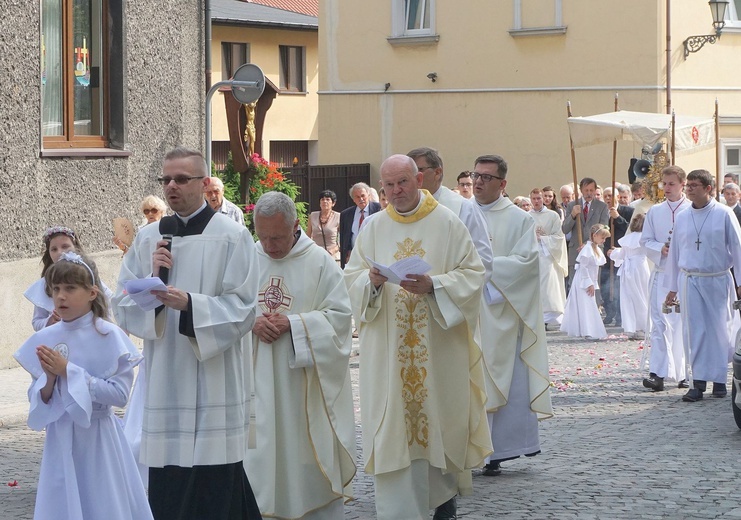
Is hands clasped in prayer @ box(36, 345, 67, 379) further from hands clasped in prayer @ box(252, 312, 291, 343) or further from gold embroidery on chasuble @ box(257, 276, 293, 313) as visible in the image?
gold embroidery on chasuble @ box(257, 276, 293, 313)

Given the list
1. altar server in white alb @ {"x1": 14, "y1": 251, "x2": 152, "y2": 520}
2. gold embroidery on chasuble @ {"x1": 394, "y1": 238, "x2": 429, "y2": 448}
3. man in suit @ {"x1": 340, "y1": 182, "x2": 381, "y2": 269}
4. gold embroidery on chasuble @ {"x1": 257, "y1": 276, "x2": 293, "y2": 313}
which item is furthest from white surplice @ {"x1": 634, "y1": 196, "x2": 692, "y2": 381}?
altar server in white alb @ {"x1": 14, "y1": 251, "x2": 152, "y2": 520}

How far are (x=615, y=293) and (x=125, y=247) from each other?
9295 millimetres

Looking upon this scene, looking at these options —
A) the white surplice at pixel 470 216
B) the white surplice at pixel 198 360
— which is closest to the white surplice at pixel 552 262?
the white surplice at pixel 470 216

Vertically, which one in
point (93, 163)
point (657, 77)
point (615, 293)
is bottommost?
point (615, 293)

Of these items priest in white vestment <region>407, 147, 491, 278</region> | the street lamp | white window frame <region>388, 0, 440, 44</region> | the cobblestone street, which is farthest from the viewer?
white window frame <region>388, 0, 440, 44</region>

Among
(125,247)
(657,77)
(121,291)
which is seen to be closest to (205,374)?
(121,291)

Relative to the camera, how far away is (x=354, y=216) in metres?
17.4

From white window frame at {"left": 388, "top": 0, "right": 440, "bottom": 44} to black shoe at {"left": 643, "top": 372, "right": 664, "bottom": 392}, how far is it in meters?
18.4

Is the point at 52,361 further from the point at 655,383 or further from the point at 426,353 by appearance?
the point at 655,383

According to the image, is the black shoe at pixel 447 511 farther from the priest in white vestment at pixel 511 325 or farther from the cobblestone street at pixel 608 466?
the priest in white vestment at pixel 511 325

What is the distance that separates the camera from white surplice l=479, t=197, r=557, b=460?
29.7 feet

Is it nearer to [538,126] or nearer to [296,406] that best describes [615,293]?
[538,126]

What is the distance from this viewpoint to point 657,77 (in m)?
27.4

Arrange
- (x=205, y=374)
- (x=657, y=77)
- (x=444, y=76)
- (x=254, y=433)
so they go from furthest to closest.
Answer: (x=444, y=76) → (x=657, y=77) → (x=254, y=433) → (x=205, y=374)
